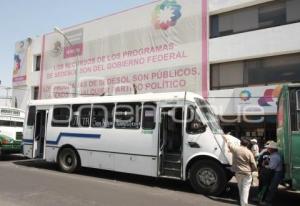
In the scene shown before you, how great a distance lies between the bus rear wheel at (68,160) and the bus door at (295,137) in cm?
764

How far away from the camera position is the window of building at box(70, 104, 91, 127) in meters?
13.2

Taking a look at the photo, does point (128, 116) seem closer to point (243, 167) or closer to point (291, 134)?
point (243, 167)

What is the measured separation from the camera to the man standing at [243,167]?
346 inches

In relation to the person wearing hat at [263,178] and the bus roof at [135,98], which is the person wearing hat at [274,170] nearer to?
the person wearing hat at [263,178]

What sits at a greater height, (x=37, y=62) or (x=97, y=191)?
(x=37, y=62)

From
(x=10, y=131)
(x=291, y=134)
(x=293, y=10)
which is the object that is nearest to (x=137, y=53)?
(x=10, y=131)

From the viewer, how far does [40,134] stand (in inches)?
585

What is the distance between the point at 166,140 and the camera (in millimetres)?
11180

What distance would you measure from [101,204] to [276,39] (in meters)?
13.4

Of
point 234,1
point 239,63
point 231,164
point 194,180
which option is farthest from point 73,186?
point 234,1

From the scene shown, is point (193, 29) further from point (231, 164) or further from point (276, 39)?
point (231, 164)

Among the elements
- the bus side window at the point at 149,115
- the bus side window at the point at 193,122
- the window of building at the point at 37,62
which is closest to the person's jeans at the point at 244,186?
the bus side window at the point at 193,122

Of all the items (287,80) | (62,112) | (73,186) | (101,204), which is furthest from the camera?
(287,80)

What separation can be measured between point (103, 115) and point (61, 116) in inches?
85.3
